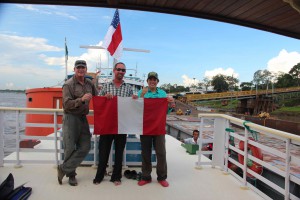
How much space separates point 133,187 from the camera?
11.3ft

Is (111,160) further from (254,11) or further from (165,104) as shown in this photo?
(254,11)

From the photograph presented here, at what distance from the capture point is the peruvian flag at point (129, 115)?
3652 millimetres

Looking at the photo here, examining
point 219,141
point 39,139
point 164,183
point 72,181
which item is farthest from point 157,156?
point 39,139

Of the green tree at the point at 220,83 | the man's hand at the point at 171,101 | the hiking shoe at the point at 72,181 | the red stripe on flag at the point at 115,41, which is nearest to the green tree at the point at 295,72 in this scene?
the green tree at the point at 220,83

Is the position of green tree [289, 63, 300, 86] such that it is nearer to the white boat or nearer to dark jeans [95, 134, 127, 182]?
the white boat

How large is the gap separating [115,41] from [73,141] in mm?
2053

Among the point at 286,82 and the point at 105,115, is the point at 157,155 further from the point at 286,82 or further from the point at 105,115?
the point at 286,82

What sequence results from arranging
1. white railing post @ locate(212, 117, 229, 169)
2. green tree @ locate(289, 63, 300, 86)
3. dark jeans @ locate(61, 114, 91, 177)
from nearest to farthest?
dark jeans @ locate(61, 114, 91, 177), white railing post @ locate(212, 117, 229, 169), green tree @ locate(289, 63, 300, 86)

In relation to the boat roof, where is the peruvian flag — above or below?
below

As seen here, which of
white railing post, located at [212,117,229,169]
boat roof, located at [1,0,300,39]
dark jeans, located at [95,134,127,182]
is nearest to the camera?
boat roof, located at [1,0,300,39]

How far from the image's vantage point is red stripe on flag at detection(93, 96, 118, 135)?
3.62 meters

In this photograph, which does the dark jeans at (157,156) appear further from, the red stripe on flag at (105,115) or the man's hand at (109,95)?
the man's hand at (109,95)

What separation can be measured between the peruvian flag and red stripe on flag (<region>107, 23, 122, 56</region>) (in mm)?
1230

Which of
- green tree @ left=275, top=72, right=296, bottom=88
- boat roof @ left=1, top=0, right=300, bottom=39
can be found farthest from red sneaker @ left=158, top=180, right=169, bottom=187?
green tree @ left=275, top=72, right=296, bottom=88
